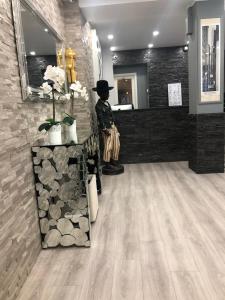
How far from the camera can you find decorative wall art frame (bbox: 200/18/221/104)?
3865 millimetres

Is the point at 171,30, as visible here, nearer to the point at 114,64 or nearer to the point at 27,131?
the point at 114,64

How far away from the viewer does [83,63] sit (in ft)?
12.8

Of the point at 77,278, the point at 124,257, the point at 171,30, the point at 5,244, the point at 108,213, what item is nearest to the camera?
the point at 5,244

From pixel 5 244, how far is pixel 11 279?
0.82 ft

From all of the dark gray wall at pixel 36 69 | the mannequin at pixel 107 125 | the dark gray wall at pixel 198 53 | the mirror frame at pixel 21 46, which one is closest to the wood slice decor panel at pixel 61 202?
the mirror frame at pixel 21 46

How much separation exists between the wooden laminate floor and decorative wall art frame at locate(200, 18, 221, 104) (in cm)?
158

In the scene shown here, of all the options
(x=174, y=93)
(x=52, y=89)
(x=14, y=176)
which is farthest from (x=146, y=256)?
(x=174, y=93)

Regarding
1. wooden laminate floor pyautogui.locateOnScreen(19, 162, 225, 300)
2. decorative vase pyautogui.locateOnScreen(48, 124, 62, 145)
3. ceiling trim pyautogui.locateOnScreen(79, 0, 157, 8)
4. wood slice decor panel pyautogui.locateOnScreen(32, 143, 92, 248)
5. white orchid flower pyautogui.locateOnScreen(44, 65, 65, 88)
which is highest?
ceiling trim pyautogui.locateOnScreen(79, 0, 157, 8)

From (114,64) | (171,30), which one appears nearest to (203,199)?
(171,30)

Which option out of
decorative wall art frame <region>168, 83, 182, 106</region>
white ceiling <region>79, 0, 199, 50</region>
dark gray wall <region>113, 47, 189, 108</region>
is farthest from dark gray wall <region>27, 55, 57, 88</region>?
decorative wall art frame <region>168, 83, 182, 106</region>

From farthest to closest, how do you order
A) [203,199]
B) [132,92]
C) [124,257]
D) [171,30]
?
[132,92] < [171,30] < [203,199] < [124,257]

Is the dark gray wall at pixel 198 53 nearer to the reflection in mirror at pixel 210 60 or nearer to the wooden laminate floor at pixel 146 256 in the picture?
the reflection in mirror at pixel 210 60

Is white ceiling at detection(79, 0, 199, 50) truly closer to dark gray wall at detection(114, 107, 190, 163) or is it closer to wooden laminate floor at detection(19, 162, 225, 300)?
dark gray wall at detection(114, 107, 190, 163)

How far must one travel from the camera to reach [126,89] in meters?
8.13
